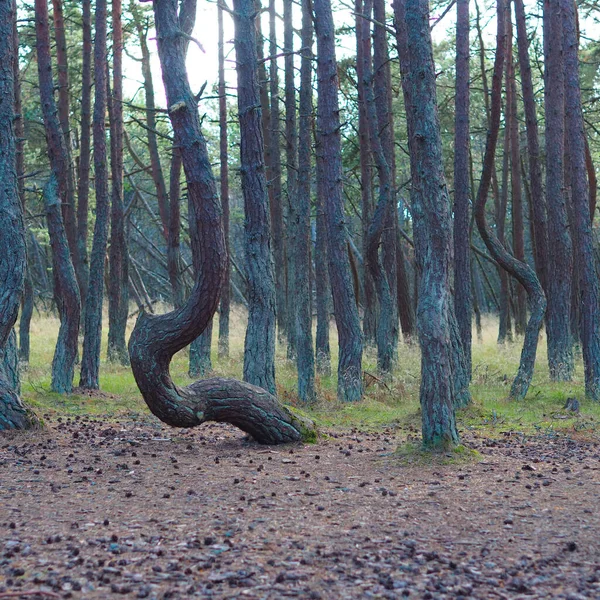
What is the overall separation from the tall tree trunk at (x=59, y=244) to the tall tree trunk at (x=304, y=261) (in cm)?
377

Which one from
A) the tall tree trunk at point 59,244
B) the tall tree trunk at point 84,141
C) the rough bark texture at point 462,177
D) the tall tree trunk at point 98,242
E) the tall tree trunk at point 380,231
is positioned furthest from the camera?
the tall tree trunk at point 84,141

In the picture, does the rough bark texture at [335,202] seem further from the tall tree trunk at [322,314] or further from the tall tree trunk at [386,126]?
the tall tree trunk at [386,126]

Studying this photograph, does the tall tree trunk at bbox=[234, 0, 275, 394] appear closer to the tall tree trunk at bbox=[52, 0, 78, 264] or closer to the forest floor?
the forest floor

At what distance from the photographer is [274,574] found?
4.88 metres

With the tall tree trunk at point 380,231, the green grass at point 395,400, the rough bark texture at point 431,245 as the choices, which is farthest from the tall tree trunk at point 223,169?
the rough bark texture at point 431,245

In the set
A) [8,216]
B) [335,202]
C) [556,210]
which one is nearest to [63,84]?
[335,202]

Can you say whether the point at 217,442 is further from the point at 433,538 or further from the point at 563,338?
the point at 563,338

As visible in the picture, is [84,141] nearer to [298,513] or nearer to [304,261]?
[304,261]

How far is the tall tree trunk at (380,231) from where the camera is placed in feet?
51.9

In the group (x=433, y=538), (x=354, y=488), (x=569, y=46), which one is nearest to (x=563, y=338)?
(x=569, y=46)

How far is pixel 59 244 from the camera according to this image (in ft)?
43.8

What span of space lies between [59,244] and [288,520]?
8516 millimetres

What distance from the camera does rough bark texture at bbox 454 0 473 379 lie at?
13719 mm

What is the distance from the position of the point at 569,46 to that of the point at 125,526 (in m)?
12.4
